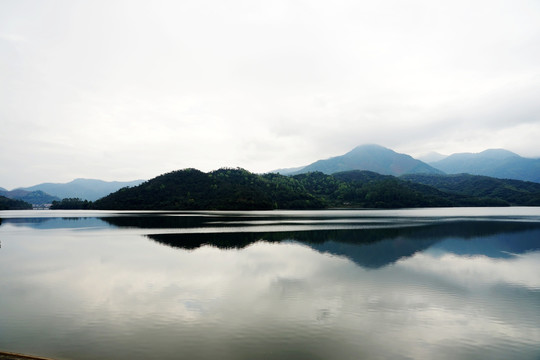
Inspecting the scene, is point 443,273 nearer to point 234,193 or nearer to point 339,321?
point 339,321

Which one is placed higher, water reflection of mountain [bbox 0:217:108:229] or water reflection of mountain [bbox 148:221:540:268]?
water reflection of mountain [bbox 0:217:108:229]

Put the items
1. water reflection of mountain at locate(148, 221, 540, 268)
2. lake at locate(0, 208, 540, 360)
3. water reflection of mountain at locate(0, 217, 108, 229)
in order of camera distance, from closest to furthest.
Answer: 1. lake at locate(0, 208, 540, 360)
2. water reflection of mountain at locate(148, 221, 540, 268)
3. water reflection of mountain at locate(0, 217, 108, 229)

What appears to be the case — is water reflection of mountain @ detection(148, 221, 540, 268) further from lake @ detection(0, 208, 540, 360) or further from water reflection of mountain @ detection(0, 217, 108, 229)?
water reflection of mountain @ detection(0, 217, 108, 229)

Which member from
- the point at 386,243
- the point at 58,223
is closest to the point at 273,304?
the point at 386,243

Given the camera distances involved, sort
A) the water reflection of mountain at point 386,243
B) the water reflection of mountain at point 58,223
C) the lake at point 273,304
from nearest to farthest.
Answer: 1. the lake at point 273,304
2. the water reflection of mountain at point 386,243
3. the water reflection of mountain at point 58,223

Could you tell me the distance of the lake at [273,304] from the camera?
14.6 meters

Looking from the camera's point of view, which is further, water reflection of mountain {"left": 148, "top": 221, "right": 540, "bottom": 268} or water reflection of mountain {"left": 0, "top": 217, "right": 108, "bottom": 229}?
water reflection of mountain {"left": 0, "top": 217, "right": 108, "bottom": 229}

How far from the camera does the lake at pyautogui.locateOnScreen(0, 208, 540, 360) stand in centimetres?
1459

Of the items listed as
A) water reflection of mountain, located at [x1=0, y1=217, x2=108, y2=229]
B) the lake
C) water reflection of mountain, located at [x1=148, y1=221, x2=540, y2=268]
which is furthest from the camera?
water reflection of mountain, located at [x1=0, y1=217, x2=108, y2=229]

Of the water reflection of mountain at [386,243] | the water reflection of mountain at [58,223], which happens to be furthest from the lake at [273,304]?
the water reflection of mountain at [58,223]

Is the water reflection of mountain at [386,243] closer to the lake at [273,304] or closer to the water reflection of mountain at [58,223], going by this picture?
the lake at [273,304]

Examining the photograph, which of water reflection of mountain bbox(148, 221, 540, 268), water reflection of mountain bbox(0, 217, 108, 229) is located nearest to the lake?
water reflection of mountain bbox(148, 221, 540, 268)

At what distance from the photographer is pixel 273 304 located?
20875mm

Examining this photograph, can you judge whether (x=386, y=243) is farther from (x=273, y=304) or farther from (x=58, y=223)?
(x=58, y=223)
